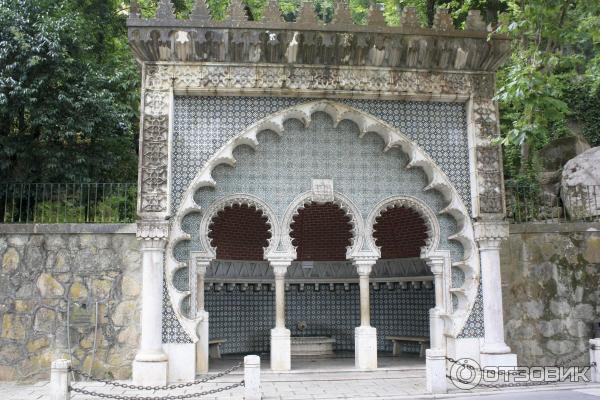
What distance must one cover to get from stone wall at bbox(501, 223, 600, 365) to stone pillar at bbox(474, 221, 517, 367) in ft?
2.24

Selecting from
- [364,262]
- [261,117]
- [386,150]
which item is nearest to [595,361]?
[364,262]

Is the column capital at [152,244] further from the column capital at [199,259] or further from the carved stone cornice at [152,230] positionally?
the column capital at [199,259]

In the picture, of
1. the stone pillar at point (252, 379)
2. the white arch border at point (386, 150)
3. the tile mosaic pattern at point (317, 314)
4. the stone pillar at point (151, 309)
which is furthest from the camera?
the tile mosaic pattern at point (317, 314)

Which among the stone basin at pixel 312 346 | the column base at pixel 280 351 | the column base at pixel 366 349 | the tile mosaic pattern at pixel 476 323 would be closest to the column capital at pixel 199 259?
the column base at pixel 280 351

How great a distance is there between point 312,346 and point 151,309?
406 centimetres

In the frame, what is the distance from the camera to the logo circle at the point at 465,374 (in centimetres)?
844

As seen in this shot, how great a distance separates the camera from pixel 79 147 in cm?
1213

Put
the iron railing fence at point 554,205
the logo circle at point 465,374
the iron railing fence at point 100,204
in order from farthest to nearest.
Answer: the iron railing fence at point 554,205 < the iron railing fence at point 100,204 < the logo circle at point 465,374

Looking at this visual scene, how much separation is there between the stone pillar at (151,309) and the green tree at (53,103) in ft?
11.0

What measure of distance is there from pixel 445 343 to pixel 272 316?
417cm

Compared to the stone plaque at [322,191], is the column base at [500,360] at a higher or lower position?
lower

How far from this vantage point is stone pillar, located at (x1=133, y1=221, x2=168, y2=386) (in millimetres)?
8727

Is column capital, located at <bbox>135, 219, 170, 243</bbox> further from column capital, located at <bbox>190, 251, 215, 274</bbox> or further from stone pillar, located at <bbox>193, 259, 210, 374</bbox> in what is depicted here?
stone pillar, located at <bbox>193, 259, 210, 374</bbox>

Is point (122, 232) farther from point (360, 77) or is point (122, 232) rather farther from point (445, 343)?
point (445, 343)
